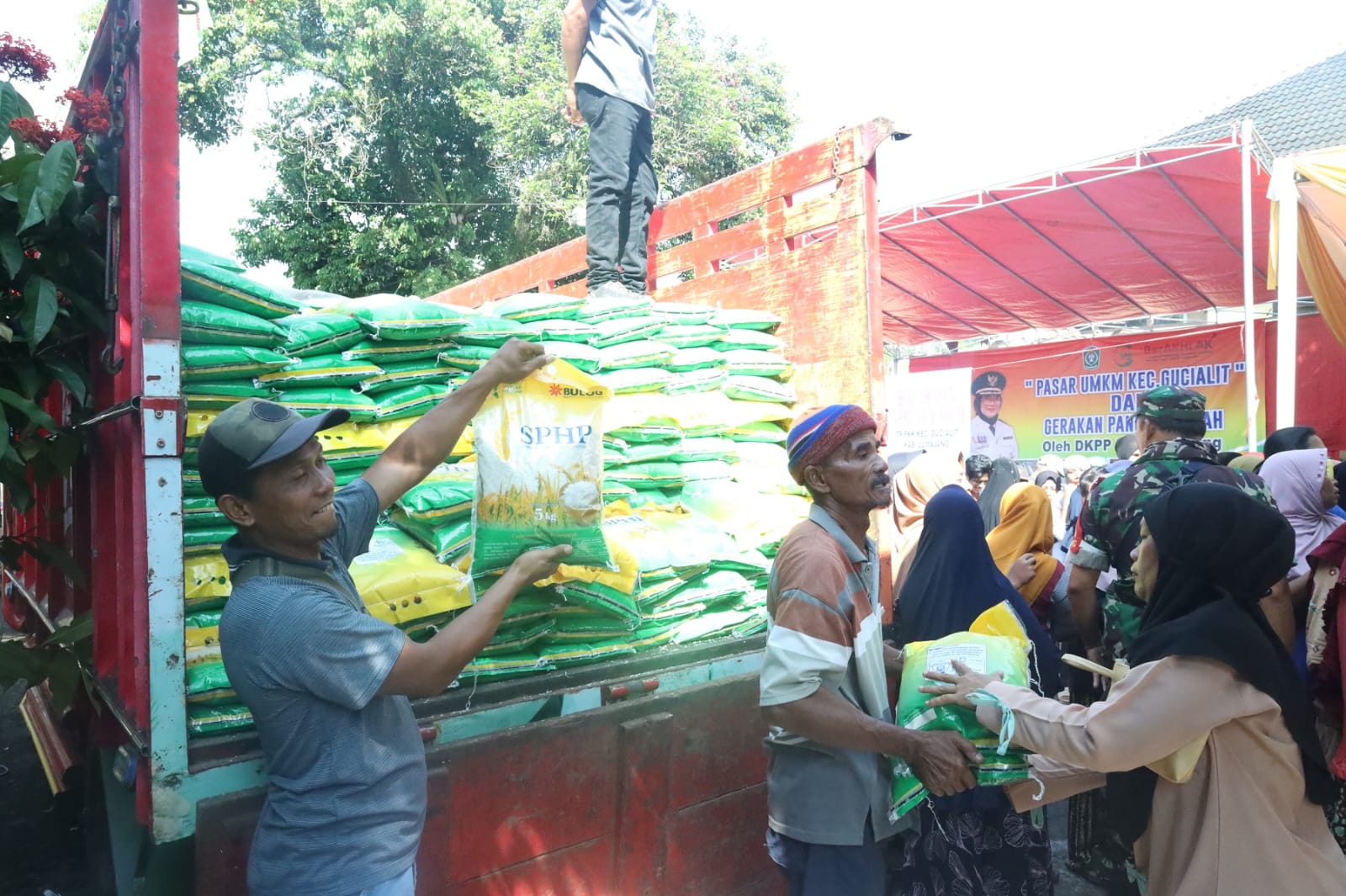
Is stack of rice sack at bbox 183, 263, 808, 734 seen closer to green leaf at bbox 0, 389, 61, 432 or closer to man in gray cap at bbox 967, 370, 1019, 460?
green leaf at bbox 0, 389, 61, 432

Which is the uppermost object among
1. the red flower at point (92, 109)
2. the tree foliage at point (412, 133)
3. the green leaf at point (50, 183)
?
the tree foliage at point (412, 133)

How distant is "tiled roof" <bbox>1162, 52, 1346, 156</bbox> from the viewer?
16064 mm

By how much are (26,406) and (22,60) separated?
42.7 inches

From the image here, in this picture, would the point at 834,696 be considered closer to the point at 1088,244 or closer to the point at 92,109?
the point at 92,109

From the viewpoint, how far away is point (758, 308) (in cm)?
391

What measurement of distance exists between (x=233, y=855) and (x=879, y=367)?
2642 millimetres

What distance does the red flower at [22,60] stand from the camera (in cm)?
236

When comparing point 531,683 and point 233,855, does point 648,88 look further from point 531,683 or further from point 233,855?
point 233,855

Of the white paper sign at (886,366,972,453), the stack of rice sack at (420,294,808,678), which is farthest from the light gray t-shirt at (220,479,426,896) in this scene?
the white paper sign at (886,366,972,453)

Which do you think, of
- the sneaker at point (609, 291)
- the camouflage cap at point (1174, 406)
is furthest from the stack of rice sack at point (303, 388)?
the camouflage cap at point (1174, 406)

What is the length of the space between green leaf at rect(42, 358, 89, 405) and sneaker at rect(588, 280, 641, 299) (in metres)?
2.14

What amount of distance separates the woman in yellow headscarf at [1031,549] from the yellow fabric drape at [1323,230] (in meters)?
3.97

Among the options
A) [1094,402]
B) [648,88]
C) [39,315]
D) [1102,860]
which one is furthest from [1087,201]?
[39,315]

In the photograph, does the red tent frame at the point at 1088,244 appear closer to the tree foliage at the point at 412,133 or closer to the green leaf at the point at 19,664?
the tree foliage at the point at 412,133
